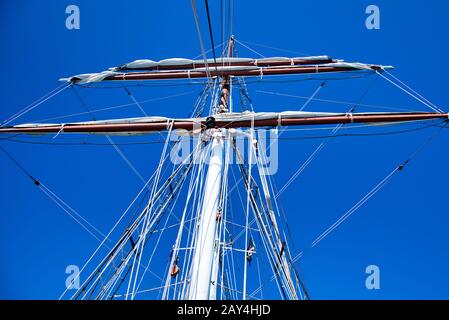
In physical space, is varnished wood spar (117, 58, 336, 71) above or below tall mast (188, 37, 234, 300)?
above

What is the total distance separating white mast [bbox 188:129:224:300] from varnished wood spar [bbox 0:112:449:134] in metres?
1.10

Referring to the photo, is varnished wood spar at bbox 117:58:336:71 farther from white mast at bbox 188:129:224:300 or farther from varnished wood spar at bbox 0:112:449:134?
white mast at bbox 188:129:224:300

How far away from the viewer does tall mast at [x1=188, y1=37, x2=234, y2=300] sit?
4141mm

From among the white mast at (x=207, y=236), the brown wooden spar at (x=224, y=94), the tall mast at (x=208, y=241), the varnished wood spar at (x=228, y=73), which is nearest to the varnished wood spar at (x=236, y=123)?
the tall mast at (x=208, y=241)

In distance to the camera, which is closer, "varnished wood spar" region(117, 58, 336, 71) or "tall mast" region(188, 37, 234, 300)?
"tall mast" region(188, 37, 234, 300)

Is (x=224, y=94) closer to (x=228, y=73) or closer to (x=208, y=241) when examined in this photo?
(x=228, y=73)

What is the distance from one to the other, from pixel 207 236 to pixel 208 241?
9 cm

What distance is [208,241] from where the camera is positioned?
460cm

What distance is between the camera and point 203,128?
264 inches

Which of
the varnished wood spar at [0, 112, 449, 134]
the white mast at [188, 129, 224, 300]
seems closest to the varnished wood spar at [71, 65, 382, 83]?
the varnished wood spar at [0, 112, 449, 134]

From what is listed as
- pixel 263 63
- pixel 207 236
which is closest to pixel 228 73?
pixel 263 63
